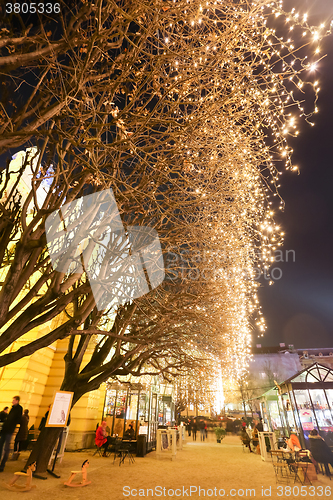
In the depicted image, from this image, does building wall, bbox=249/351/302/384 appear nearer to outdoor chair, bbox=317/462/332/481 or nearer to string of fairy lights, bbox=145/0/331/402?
outdoor chair, bbox=317/462/332/481

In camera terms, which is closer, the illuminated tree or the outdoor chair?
the illuminated tree

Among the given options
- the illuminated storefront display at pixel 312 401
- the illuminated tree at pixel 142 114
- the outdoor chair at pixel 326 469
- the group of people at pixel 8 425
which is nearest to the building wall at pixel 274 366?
the illuminated storefront display at pixel 312 401

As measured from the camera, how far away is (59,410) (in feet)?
22.4

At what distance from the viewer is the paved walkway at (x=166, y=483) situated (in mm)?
6031

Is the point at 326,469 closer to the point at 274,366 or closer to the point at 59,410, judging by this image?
the point at 59,410

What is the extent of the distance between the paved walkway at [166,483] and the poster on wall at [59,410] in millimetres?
1262

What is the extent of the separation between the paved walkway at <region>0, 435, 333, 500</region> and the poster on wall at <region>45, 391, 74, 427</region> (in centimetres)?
126

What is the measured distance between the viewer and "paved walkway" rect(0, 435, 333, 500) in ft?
19.8

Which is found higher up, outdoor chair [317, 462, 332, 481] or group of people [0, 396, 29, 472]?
group of people [0, 396, 29, 472]

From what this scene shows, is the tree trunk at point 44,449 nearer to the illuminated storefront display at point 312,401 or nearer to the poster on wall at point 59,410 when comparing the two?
the poster on wall at point 59,410

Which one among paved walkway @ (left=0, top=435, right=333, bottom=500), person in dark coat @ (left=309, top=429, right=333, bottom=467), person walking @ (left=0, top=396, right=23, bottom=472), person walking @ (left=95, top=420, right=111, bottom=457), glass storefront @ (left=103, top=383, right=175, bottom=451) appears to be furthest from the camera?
glass storefront @ (left=103, top=383, right=175, bottom=451)

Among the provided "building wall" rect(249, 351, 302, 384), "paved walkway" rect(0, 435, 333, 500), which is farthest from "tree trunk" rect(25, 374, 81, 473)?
"building wall" rect(249, 351, 302, 384)

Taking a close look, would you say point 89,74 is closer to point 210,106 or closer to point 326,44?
point 210,106

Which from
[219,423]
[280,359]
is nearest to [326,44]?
[219,423]
